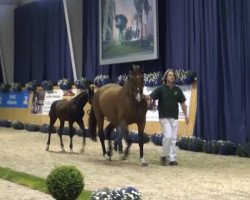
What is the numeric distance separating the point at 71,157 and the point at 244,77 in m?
3.94

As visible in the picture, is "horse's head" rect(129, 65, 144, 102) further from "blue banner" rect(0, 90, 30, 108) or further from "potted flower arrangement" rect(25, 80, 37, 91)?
"blue banner" rect(0, 90, 30, 108)

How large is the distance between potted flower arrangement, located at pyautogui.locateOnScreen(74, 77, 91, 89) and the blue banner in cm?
377

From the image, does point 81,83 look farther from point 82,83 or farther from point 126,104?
point 126,104

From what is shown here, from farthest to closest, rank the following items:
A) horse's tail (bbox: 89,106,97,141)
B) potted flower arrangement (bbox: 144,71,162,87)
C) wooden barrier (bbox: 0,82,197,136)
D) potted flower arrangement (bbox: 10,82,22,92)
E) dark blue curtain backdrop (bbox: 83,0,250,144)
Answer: potted flower arrangement (bbox: 10,82,22,92) → potted flower arrangement (bbox: 144,71,162,87) → wooden barrier (bbox: 0,82,197,136) → dark blue curtain backdrop (bbox: 83,0,250,144) → horse's tail (bbox: 89,106,97,141)

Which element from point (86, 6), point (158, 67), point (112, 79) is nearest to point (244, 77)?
point (158, 67)

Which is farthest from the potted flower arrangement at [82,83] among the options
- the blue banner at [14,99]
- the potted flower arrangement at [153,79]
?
the blue banner at [14,99]

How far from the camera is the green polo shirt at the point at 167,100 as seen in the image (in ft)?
29.0

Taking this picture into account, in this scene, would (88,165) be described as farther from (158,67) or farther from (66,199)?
(158,67)

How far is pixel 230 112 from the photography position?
38.1 feet

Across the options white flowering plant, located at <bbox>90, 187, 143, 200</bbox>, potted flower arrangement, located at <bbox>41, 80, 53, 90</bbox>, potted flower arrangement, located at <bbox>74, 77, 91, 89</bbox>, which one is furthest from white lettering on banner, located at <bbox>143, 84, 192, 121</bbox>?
white flowering plant, located at <bbox>90, 187, 143, 200</bbox>

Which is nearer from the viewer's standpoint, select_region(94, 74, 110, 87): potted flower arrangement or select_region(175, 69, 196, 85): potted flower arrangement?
select_region(175, 69, 196, 85): potted flower arrangement

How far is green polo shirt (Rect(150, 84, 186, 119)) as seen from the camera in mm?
8828

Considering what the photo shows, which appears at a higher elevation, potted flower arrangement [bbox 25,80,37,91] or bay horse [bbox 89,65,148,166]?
potted flower arrangement [bbox 25,80,37,91]

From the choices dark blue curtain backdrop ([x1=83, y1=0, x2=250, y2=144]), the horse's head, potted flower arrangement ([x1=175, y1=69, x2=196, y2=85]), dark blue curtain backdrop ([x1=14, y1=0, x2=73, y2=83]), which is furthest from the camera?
dark blue curtain backdrop ([x1=14, y1=0, x2=73, y2=83])
